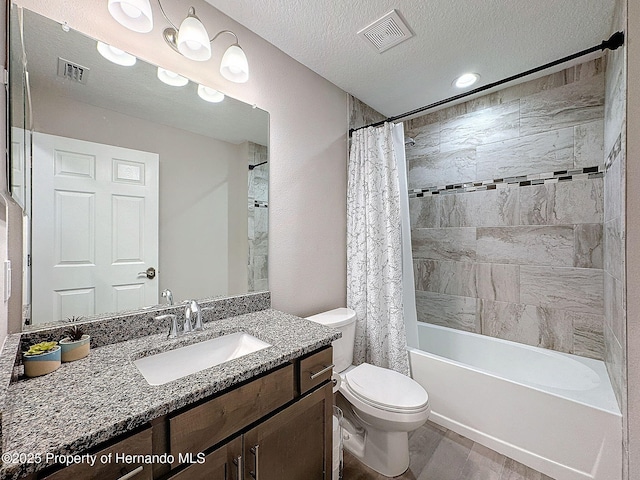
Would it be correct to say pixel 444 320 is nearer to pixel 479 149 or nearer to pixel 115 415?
pixel 479 149

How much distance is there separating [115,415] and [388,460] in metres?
1.44

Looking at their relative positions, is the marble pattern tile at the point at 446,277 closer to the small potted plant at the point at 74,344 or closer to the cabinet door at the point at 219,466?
the cabinet door at the point at 219,466

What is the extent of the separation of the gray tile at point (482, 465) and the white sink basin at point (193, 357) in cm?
137

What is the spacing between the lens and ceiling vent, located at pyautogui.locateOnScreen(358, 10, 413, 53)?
1.53 metres

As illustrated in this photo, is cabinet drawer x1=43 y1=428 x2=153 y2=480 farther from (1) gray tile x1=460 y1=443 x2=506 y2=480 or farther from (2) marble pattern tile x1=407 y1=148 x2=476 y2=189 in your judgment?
(2) marble pattern tile x1=407 y1=148 x2=476 y2=189

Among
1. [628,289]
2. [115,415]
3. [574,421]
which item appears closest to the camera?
[115,415]

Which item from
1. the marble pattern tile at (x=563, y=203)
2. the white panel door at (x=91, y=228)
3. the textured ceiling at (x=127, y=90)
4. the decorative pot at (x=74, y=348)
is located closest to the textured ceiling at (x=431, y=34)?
the textured ceiling at (x=127, y=90)

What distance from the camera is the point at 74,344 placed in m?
0.94

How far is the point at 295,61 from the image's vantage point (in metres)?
1.89

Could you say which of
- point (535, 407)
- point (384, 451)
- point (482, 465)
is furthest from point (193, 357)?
point (535, 407)

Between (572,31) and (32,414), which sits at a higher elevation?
(572,31)

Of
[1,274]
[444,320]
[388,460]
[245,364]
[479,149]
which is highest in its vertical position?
[479,149]

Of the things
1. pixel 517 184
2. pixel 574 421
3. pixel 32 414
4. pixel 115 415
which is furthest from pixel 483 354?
pixel 32 414

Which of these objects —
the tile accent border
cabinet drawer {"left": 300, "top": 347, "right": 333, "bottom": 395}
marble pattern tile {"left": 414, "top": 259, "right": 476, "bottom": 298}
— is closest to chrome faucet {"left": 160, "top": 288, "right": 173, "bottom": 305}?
cabinet drawer {"left": 300, "top": 347, "right": 333, "bottom": 395}
